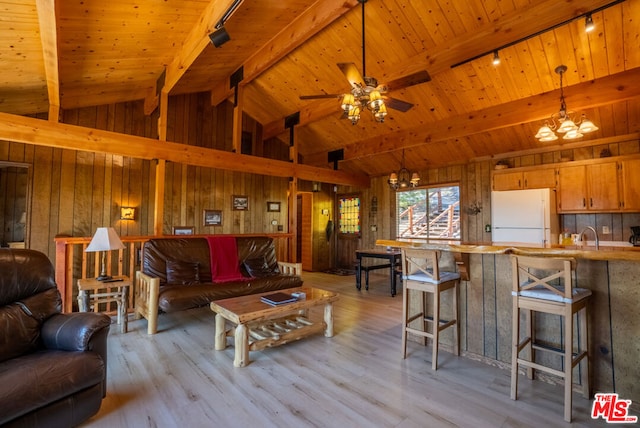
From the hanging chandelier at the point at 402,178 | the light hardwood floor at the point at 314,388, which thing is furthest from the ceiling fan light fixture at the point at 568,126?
the hanging chandelier at the point at 402,178

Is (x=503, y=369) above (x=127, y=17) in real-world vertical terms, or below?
below

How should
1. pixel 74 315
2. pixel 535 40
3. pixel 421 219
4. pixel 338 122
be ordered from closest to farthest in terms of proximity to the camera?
1. pixel 74 315
2. pixel 535 40
3. pixel 338 122
4. pixel 421 219

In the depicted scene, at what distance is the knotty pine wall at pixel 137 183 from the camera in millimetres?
5180

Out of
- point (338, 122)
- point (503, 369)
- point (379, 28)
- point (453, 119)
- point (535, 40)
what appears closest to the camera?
point (503, 369)

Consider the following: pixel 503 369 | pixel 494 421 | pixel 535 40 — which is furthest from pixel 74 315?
pixel 535 40

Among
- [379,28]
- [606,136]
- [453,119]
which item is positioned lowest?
[606,136]

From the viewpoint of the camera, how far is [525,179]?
5488mm

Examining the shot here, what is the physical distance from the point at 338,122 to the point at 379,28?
2582 mm

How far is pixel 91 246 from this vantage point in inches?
131

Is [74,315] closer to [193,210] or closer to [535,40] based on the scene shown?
[193,210]

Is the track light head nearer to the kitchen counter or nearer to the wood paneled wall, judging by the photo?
the kitchen counter

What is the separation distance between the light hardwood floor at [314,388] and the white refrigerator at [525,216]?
3.10 m

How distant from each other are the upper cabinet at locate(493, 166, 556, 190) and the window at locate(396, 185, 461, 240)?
95 centimetres

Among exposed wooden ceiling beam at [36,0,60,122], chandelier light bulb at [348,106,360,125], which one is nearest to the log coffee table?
chandelier light bulb at [348,106,360,125]
